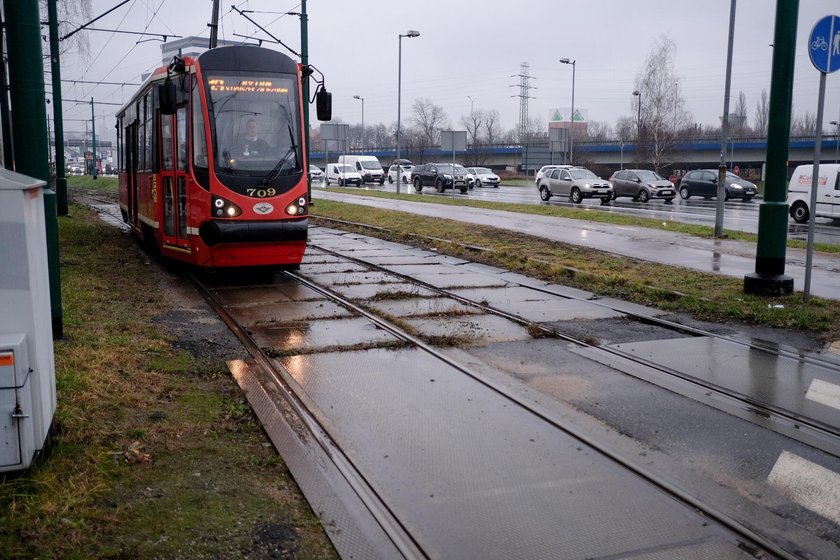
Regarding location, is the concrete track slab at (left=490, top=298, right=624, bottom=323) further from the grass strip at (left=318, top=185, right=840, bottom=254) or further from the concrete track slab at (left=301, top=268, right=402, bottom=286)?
the grass strip at (left=318, top=185, right=840, bottom=254)

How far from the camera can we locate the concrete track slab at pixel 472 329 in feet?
28.6

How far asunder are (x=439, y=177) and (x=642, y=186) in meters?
13.5

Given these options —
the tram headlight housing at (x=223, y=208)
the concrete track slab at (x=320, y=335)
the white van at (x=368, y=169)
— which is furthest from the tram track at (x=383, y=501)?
the white van at (x=368, y=169)

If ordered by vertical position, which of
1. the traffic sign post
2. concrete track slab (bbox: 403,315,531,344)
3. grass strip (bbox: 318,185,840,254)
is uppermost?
the traffic sign post

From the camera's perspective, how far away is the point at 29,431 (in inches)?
177

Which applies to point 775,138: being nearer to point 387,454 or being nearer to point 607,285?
point 607,285

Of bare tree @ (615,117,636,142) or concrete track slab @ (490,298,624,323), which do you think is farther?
bare tree @ (615,117,636,142)

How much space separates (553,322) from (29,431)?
6.35 meters

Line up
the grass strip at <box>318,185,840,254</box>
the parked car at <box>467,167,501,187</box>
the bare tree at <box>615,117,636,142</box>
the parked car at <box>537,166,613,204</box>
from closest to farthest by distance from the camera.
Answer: the grass strip at <box>318,185,840,254</box> < the parked car at <box>537,166,613,204</box> < the parked car at <box>467,167,501,187</box> < the bare tree at <box>615,117,636,142</box>

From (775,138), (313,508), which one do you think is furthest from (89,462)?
(775,138)

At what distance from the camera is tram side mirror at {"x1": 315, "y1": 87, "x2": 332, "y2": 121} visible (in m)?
13.2

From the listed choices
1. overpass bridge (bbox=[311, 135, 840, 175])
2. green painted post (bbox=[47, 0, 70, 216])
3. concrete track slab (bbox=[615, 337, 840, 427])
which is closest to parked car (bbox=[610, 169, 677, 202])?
overpass bridge (bbox=[311, 135, 840, 175])

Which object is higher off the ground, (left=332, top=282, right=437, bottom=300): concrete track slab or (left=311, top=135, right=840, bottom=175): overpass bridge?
(left=311, top=135, right=840, bottom=175): overpass bridge

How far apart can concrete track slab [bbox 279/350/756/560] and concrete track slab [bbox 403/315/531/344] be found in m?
1.64
